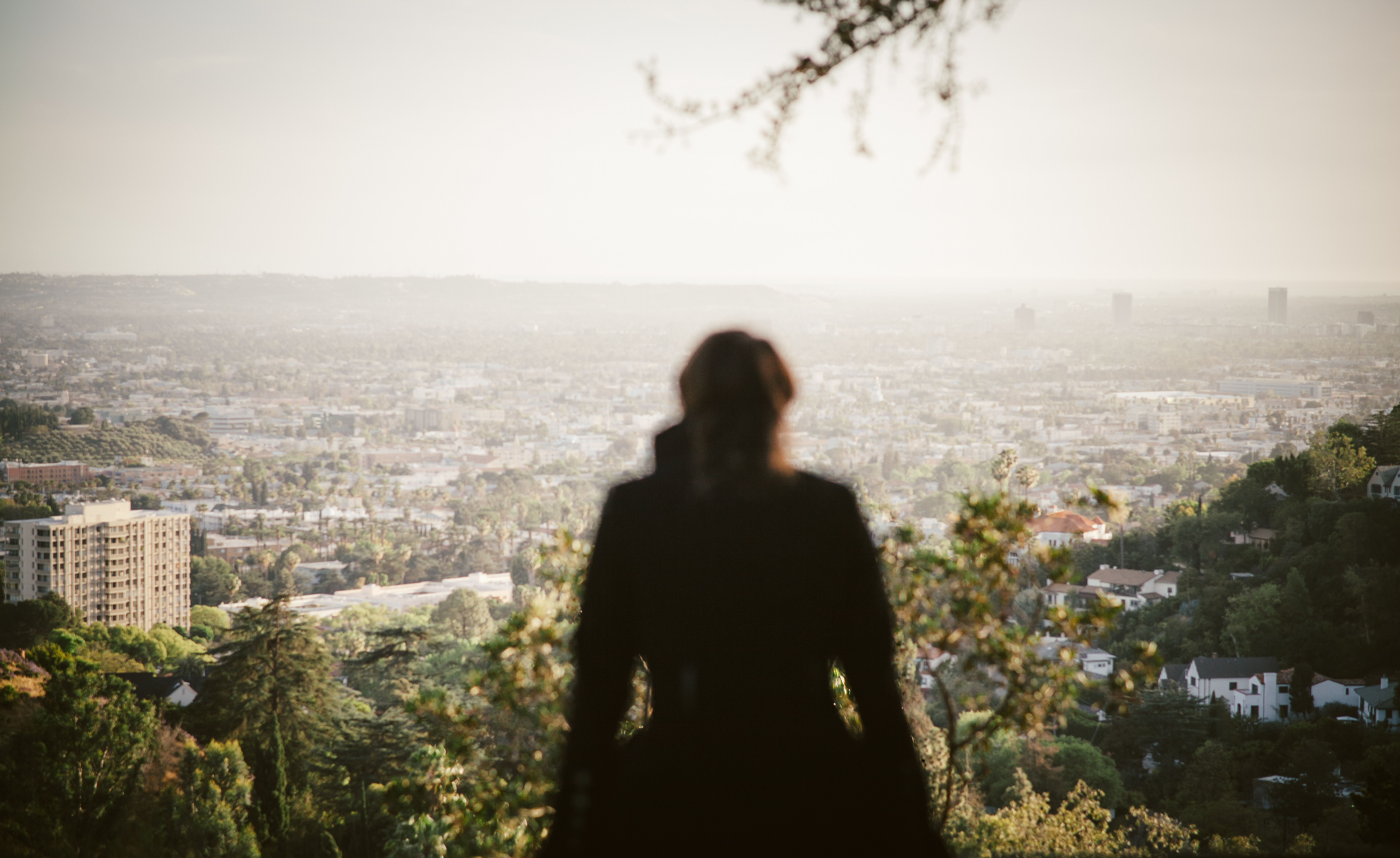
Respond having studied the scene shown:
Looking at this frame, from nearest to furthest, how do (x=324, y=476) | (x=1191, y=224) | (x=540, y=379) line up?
(x=1191, y=224)
(x=324, y=476)
(x=540, y=379)

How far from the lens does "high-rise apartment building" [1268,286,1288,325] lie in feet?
99.8

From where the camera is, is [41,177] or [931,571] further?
[41,177]

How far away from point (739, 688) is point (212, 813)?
28.0ft

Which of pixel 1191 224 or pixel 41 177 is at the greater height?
pixel 41 177

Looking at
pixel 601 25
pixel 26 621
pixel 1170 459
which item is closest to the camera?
pixel 601 25

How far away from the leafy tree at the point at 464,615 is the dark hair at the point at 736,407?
18.6 meters

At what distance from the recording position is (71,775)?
23.0ft

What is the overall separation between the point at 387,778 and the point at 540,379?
43431 mm

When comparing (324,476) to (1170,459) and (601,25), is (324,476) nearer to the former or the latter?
(1170,459)

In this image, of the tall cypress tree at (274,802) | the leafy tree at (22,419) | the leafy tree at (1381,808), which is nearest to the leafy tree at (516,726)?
the leafy tree at (1381,808)

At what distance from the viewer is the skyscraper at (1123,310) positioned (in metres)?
37.9

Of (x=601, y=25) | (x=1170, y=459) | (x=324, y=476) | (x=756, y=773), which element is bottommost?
(x=324, y=476)

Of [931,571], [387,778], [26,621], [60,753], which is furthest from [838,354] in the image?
[931,571]

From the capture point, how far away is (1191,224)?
21.7 m
